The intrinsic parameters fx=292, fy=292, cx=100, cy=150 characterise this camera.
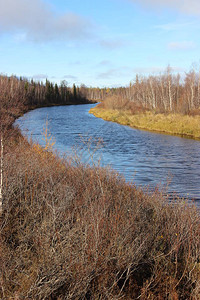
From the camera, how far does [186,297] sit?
164 inches

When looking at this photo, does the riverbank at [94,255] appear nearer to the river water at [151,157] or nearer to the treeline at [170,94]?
the river water at [151,157]

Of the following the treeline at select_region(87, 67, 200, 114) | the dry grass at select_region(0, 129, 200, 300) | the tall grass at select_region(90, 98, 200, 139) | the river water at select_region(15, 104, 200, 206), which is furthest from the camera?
the treeline at select_region(87, 67, 200, 114)

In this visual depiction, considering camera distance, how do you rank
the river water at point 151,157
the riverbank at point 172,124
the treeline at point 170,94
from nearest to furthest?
the river water at point 151,157
the riverbank at point 172,124
the treeline at point 170,94

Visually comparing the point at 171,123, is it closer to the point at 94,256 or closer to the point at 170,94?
the point at 170,94

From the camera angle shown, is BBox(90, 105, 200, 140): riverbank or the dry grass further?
BBox(90, 105, 200, 140): riverbank

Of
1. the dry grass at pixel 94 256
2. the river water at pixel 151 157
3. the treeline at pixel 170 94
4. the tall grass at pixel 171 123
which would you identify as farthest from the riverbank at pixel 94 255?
the treeline at pixel 170 94

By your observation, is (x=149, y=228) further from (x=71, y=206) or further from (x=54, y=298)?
(x=54, y=298)

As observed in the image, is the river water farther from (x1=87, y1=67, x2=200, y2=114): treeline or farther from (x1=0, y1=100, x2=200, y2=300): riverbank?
(x1=87, y1=67, x2=200, y2=114): treeline

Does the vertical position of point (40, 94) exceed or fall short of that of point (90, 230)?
it exceeds it

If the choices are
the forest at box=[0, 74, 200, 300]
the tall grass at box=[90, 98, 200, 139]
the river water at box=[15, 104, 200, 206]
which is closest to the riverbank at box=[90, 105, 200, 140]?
the tall grass at box=[90, 98, 200, 139]

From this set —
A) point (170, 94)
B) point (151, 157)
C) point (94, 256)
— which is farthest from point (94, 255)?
point (170, 94)

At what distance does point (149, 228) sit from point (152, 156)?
46.7 feet

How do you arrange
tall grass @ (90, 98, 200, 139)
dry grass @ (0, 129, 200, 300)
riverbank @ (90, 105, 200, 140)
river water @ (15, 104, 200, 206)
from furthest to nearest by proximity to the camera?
tall grass @ (90, 98, 200, 139) → riverbank @ (90, 105, 200, 140) → river water @ (15, 104, 200, 206) → dry grass @ (0, 129, 200, 300)

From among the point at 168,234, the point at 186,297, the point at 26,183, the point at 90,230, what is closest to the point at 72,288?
the point at 90,230
